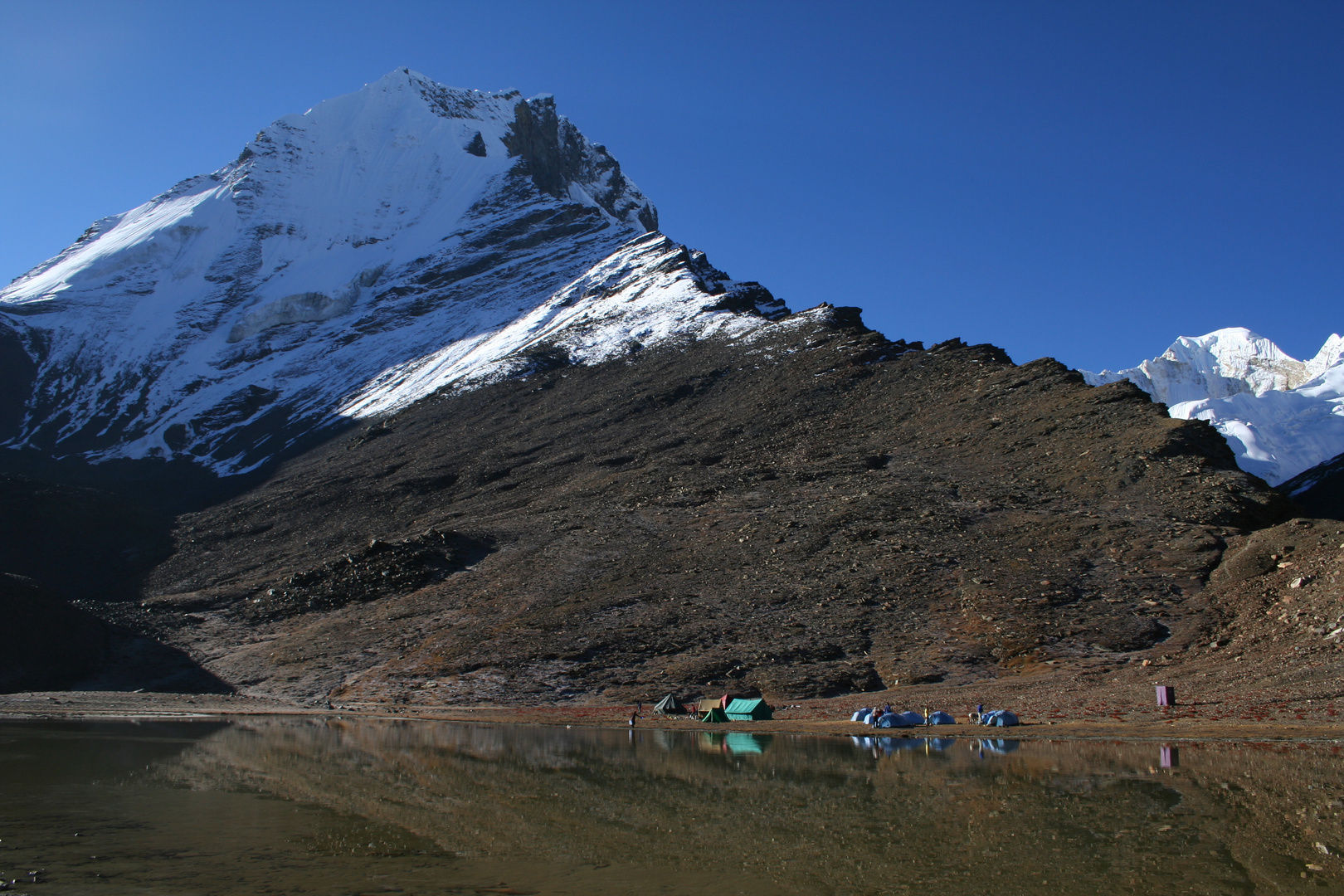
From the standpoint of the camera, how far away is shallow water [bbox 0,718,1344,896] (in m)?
11.4

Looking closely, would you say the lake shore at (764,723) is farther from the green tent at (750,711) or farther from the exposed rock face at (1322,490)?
the exposed rock face at (1322,490)

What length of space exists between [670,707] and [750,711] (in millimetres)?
3625

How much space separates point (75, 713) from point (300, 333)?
129 metres

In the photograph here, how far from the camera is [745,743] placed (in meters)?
27.5

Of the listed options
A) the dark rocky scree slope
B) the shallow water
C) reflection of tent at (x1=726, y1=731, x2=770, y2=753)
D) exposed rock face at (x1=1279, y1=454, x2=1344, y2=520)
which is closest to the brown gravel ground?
reflection of tent at (x1=726, y1=731, x2=770, y2=753)

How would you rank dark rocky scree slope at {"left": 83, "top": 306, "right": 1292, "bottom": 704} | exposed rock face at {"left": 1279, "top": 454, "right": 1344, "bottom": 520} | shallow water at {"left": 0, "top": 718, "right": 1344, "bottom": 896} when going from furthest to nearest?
exposed rock face at {"left": 1279, "top": 454, "right": 1344, "bottom": 520} → dark rocky scree slope at {"left": 83, "top": 306, "right": 1292, "bottom": 704} → shallow water at {"left": 0, "top": 718, "right": 1344, "bottom": 896}

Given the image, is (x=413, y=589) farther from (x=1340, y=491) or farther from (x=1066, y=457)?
(x=1340, y=491)

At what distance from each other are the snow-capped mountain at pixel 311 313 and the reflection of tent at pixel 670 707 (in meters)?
65.5

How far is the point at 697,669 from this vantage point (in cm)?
3991

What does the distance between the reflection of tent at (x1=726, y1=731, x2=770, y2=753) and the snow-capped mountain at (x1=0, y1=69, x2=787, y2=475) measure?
7137cm

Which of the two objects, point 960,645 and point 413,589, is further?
point 413,589

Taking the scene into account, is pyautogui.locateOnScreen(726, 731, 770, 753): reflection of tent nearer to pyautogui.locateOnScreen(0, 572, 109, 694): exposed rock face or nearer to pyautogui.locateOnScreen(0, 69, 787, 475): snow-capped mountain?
pyautogui.locateOnScreen(0, 572, 109, 694): exposed rock face

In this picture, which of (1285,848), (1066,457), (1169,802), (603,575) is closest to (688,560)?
(603,575)

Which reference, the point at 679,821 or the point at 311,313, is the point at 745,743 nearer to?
the point at 679,821
